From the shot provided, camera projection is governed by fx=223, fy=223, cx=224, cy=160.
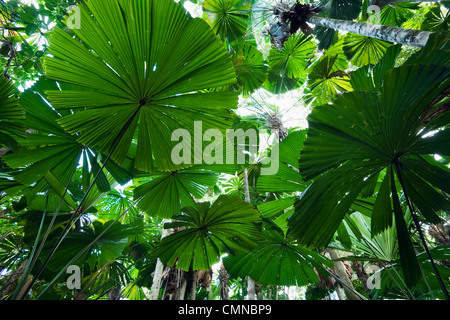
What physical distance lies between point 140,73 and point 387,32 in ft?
9.13

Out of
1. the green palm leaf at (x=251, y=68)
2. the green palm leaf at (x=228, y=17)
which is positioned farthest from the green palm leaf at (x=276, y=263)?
the green palm leaf at (x=228, y=17)

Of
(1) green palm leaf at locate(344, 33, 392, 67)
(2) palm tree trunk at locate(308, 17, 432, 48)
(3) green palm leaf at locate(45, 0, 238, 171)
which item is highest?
(1) green palm leaf at locate(344, 33, 392, 67)

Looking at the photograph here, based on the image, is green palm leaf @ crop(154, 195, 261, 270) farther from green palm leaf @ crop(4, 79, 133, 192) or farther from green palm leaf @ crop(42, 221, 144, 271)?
green palm leaf @ crop(4, 79, 133, 192)

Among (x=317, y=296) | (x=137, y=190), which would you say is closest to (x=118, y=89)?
(x=137, y=190)

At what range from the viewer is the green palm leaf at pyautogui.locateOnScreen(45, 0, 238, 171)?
1352 mm

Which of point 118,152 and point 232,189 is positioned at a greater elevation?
point 232,189

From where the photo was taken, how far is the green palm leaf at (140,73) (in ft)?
4.44

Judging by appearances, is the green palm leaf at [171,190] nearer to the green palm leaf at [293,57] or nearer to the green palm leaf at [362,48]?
the green palm leaf at [293,57]

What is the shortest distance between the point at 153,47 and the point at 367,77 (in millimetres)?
1542

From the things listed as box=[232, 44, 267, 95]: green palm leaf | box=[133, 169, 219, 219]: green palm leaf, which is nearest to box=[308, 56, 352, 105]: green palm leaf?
box=[232, 44, 267, 95]: green palm leaf

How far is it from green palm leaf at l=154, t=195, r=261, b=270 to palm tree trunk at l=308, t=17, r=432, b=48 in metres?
2.01

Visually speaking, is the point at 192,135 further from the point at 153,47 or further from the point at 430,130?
the point at 430,130
